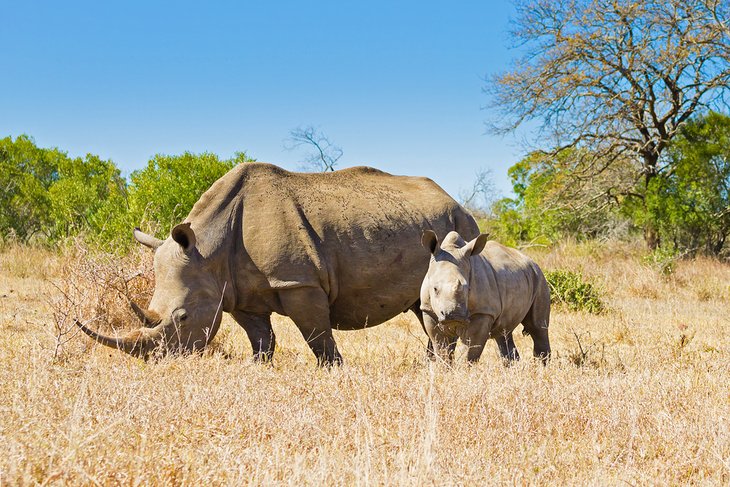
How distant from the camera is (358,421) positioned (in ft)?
11.5

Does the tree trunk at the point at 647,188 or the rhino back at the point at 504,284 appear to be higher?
the tree trunk at the point at 647,188

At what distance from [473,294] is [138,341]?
2.50 meters

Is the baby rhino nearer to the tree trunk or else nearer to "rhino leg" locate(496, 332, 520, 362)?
"rhino leg" locate(496, 332, 520, 362)

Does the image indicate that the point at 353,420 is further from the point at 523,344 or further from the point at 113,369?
the point at 523,344

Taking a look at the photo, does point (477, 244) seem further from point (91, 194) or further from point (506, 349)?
point (91, 194)

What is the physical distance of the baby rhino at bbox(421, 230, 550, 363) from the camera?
16.3ft

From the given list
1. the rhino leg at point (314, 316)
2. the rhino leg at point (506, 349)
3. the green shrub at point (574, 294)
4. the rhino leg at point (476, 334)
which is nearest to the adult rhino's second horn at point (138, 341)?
the rhino leg at point (314, 316)

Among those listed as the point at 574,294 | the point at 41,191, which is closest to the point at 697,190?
the point at 574,294

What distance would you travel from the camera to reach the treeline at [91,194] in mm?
11328

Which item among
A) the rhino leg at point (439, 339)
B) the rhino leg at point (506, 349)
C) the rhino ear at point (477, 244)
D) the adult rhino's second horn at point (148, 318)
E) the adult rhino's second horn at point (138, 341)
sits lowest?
the rhino leg at point (506, 349)

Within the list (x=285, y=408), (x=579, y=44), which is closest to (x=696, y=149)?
(x=579, y=44)

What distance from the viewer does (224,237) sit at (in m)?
5.63

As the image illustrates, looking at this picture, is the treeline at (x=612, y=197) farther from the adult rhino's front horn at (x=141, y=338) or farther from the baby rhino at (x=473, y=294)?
the baby rhino at (x=473, y=294)

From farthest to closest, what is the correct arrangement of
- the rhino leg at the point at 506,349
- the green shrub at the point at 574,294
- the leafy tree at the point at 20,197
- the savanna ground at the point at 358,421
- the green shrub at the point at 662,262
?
the leafy tree at the point at 20,197, the green shrub at the point at 662,262, the green shrub at the point at 574,294, the rhino leg at the point at 506,349, the savanna ground at the point at 358,421
